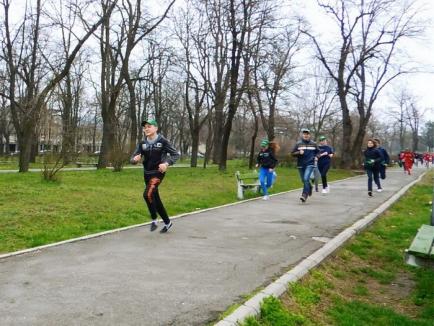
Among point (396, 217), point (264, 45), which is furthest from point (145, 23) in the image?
point (396, 217)

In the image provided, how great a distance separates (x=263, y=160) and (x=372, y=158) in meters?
4.10

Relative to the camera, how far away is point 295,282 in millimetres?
5316

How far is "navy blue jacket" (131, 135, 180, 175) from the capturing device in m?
7.75

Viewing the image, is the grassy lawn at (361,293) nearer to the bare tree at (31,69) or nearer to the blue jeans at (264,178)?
the blue jeans at (264,178)

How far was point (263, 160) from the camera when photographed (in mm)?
13539

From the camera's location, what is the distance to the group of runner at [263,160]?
305 inches

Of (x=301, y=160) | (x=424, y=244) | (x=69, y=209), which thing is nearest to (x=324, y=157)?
(x=301, y=160)

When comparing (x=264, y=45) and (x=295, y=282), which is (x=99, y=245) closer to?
(x=295, y=282)

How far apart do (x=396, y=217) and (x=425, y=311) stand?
6.54m

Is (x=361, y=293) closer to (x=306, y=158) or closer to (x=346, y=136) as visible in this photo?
(x=306, y=158)

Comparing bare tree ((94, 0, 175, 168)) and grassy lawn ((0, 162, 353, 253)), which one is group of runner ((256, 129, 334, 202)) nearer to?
grassy lawn ((0, 162, 353, 253))

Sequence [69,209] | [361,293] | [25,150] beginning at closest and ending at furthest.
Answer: [361,293], [69,209], [25,150]

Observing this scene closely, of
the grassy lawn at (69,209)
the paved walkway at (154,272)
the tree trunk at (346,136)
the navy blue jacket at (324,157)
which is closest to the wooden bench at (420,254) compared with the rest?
the paved walkway at (154,272)

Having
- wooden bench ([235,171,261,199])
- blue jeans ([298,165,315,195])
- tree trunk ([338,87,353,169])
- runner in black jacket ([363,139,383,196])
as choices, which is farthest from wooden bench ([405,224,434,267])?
tree trunk ([338,87,353,169])
